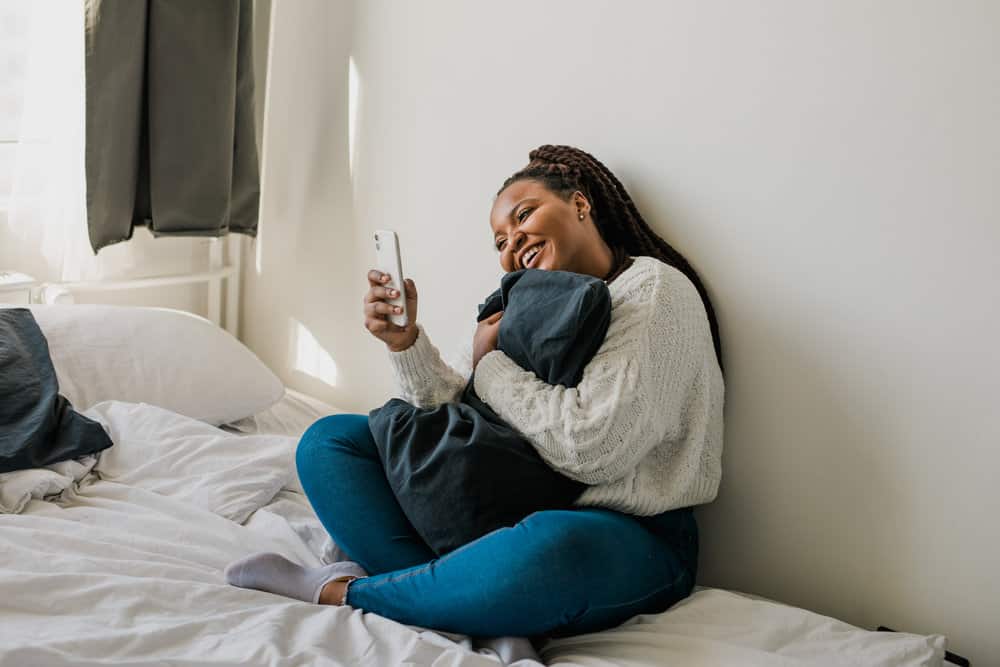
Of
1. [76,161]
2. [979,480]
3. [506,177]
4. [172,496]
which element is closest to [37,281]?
[76,161]

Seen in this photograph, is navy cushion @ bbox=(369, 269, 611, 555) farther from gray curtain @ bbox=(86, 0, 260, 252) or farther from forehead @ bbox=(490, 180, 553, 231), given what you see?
gray curtain @ bbox=(86, 0, 260, 252)

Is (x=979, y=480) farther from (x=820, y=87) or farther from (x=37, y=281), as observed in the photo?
(x=37, y=281)

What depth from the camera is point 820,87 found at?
1.40 metres

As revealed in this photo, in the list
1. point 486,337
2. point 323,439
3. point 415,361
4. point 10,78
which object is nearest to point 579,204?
→ point 486,337

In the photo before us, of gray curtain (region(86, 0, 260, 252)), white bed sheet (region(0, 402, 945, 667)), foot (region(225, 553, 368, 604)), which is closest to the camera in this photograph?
white bed sheet (region(0, 402, 945, 667))

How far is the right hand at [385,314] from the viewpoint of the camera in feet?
4.99

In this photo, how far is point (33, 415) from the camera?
67.5 inches

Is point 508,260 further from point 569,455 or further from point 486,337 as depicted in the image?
point 569,455

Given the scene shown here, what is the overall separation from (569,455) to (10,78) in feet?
5.49

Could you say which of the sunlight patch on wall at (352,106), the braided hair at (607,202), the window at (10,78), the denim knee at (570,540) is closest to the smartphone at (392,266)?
the braided hair at (607,202)

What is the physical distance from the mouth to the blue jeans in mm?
391

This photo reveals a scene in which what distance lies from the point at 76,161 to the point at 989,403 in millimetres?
1903

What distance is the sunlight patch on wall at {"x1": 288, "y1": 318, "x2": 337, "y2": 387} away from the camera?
247 centimetres

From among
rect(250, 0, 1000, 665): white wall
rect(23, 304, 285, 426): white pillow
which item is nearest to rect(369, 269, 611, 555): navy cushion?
rect(250, 0, 1000, 665): white wall
